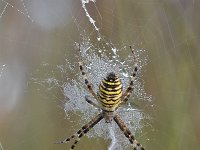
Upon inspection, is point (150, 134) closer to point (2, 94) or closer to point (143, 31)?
point (143, 31)

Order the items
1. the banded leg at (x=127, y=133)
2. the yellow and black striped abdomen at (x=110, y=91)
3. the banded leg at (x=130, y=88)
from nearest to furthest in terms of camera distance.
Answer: the yellow and black striped abdomen at (x=110, y=91) < the banded leg at (x=130, y=88) < the banded leg at (x=127, y=133)

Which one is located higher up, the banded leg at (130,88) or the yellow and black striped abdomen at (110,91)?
the yellow and black striped abdomen at (110,91)

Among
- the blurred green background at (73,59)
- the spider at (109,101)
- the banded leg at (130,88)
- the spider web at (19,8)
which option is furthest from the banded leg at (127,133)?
the spider web at (19,8)

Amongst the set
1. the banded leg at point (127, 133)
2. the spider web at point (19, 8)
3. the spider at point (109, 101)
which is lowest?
the banded leg at point (127, 133)

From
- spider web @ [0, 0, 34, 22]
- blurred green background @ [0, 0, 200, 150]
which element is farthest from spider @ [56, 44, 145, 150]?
spider web @ [0, 0, 34, 22]

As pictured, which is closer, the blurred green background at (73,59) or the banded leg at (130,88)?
the banded leg at (130,88)

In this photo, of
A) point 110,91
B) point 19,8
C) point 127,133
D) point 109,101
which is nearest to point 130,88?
point 109,101

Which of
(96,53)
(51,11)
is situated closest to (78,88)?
(96,53)

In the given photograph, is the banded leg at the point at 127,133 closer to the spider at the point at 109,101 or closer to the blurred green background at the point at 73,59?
the spider at the point at 109,101
